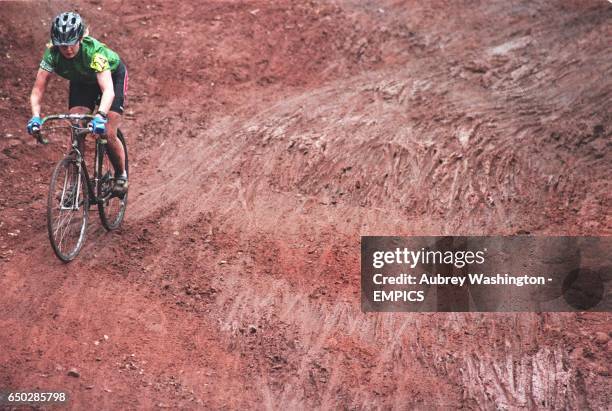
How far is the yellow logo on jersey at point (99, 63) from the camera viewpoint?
290 inches

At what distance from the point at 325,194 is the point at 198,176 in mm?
1717

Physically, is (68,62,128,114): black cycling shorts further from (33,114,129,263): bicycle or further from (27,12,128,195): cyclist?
(33,114,129,263): bicycle

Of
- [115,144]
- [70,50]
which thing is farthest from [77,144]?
[70,50]

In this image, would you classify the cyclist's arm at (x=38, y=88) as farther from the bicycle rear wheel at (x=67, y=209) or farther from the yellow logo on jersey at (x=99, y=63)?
the bicycle rear wheel at (x=67, y=209)

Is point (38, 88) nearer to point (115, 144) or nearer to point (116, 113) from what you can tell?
point (116, 113)

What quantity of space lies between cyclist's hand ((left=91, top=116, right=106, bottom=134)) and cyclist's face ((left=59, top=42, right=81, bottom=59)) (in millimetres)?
706

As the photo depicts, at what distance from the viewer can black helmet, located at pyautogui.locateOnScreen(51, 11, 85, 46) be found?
7047 millimetres

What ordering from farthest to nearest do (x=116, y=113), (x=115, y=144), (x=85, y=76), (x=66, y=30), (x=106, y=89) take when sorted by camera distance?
(x=115, y=144)
(x=116, y=113)
(x=85, y=76)
(x=106, y=89)
(x=66, y=30)

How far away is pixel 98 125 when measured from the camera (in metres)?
7.10

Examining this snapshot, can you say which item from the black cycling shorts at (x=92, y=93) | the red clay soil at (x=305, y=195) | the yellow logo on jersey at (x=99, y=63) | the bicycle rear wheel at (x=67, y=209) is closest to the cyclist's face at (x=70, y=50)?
the yellow logo on jersey at (x=99, y=63)

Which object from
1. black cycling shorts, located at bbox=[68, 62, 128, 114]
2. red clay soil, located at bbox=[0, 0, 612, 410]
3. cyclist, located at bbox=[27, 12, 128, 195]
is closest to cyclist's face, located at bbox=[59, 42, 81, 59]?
cyclist, located at bbox=[27, 12, 128, 195]

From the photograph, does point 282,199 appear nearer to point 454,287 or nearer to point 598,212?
point 454,287

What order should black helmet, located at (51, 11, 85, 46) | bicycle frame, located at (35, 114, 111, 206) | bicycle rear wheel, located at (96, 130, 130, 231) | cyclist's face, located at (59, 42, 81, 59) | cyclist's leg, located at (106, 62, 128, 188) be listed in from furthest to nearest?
bicycle rear wheel, located at (96, 130, 130, 231) → cyclist's leg, located at (106, 62, 128, 188) → bicycle frame, located at (35, 114, 111, 206) → cyclist's face, located at (59, 42, 81, 59) → black helmet, located at (51, 11, 85, 46)

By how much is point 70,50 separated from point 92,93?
680 mm
